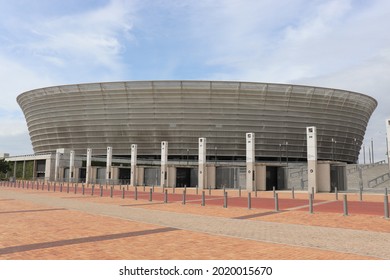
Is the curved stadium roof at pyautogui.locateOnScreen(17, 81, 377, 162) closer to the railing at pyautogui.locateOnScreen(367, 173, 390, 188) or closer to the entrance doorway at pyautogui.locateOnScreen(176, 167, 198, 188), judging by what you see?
the entrance doorway at pyautogui.locateOnScreen(176, 167, 198, 188)

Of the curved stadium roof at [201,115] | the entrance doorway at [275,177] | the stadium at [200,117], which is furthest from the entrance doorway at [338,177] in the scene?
the curved stadium roof at [201,115]

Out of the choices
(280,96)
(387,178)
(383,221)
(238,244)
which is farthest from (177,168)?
(280,96)

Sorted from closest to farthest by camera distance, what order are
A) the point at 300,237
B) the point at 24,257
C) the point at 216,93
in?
the point at 24,257, the point at 300,237, the point at 216,93

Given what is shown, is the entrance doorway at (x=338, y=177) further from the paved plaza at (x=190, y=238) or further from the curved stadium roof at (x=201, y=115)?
the curved stadium roof at (x=201, y=115)

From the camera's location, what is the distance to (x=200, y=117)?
287 ft

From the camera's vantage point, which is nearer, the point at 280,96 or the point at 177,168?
the point at 177,168

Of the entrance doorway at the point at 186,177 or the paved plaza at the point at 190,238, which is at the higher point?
the entrance doorway at the point at 186,177

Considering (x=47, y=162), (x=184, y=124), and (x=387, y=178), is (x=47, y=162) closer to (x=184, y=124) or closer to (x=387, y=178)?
(x=184, y=124)

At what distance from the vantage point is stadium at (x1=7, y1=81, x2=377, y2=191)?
86.2 meters

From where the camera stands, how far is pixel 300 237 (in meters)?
9.10

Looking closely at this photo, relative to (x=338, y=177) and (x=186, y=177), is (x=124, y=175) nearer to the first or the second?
(x=186, y=177)

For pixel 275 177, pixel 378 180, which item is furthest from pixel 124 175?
pixel 378 180

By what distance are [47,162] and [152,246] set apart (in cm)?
7278

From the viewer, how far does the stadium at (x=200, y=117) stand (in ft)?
283
